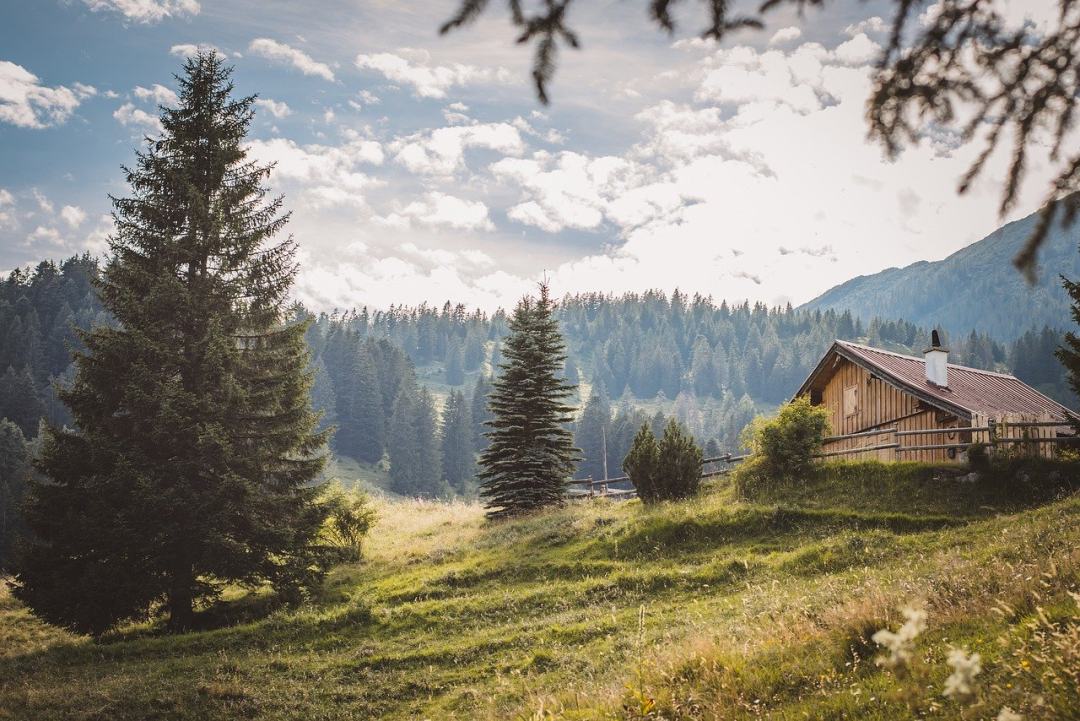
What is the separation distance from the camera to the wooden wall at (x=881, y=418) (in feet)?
81.5

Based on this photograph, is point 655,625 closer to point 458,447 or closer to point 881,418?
point 881,418

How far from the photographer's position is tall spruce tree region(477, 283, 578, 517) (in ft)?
102

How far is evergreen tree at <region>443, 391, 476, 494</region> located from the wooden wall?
82908 millimetres

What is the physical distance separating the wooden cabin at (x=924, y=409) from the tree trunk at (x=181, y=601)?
69.4ft

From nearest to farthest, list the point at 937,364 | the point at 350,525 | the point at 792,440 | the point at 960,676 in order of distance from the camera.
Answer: the point at 960,676 < the point at 792,440 < the point at 350,525 < the point at 937,364

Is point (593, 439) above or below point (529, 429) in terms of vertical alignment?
below

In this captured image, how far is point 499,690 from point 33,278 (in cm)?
16022

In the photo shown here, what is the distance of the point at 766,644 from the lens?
27.8 ft

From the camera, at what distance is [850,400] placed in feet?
98.4

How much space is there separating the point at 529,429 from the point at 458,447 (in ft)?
271

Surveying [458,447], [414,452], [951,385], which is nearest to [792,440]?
[951,385]

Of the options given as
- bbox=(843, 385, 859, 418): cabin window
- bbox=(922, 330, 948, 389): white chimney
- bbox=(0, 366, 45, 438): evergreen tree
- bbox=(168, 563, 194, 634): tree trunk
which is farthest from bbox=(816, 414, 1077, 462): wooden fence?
bbox=(0, 366, 45, 438): evergreen tree

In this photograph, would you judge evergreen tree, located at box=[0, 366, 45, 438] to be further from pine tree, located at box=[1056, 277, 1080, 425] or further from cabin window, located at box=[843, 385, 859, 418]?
pine tree, located at box=[1056, 277, 1080, 425]

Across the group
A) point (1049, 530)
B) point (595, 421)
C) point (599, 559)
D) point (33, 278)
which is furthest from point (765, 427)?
point (33, 278)
